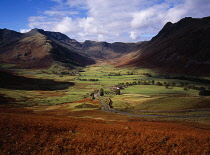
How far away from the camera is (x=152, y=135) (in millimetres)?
24172

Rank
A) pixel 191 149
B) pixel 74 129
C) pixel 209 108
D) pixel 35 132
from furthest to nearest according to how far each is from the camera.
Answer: pixel 209 108, pixel 74 129, pixel 35 132, pixel 191 149

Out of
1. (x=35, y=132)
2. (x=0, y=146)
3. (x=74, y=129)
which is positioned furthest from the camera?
(x=74, y=129)

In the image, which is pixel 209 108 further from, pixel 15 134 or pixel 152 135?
pixel 15 134

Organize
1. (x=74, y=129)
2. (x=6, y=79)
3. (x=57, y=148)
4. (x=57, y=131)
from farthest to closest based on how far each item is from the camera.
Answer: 1. (x=6, y=79)
2. (x=74, y=129)
3. (x=57, y=131)
4. (x=57, y=148)

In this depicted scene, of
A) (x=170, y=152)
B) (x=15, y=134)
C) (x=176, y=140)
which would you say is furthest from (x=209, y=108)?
A: (x=15, y=134)

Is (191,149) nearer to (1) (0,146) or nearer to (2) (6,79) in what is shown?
(1) (0,146)

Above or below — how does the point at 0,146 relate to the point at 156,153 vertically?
above

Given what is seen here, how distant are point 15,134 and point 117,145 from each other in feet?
47.5

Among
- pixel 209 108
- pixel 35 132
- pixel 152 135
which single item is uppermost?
pixel 35 132

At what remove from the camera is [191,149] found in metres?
19.5

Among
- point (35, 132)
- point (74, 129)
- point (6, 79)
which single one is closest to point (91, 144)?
point (74, 129)

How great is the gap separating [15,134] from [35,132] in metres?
2.55

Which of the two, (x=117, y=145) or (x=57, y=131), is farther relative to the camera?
(x=57, y=131)

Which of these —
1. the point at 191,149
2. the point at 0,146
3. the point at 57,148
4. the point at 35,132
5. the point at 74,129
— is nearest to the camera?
the point at 0,146
